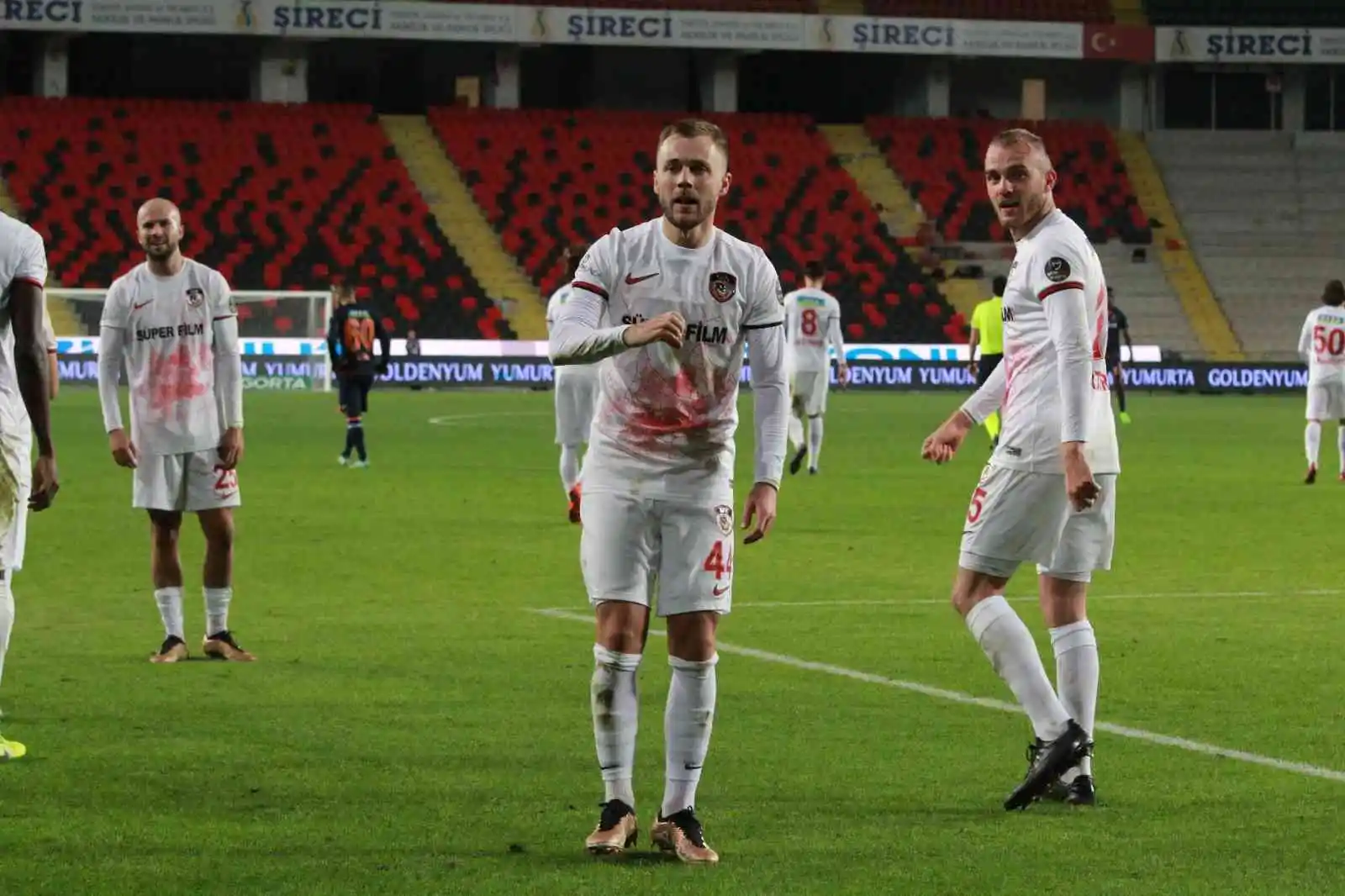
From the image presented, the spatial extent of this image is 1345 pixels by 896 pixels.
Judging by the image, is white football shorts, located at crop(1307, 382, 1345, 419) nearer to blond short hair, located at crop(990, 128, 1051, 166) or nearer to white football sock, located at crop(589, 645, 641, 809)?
blond short hair, located at crop(990, 128, 1051, 166)

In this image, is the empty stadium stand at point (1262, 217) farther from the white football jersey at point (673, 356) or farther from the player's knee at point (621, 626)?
the player's knee at point (621, 626)

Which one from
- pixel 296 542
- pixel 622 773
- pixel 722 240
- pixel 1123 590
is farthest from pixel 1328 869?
pixel 296 542

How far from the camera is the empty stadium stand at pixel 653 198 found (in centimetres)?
5244

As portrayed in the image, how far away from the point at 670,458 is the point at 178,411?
15.5 feet

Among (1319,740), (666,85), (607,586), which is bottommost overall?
(1319,740)

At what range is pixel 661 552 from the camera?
22.4 ft

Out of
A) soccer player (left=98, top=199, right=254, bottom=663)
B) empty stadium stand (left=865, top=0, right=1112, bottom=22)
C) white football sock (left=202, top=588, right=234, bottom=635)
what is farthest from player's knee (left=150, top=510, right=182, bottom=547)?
empty stadium stand (left=865, top=0, right=1112, bottom=22)

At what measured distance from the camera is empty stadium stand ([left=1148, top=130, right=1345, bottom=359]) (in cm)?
5578

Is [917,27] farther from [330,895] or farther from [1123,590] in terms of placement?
[330,895]

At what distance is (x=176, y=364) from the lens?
1104 cm

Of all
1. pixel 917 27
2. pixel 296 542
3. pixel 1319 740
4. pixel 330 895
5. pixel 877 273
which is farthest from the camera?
pixel 917 27

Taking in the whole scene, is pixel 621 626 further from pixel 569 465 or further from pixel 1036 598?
pixel 569 465

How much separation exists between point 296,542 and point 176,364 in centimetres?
584

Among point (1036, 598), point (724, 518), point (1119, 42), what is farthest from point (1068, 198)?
point (724, 518)
